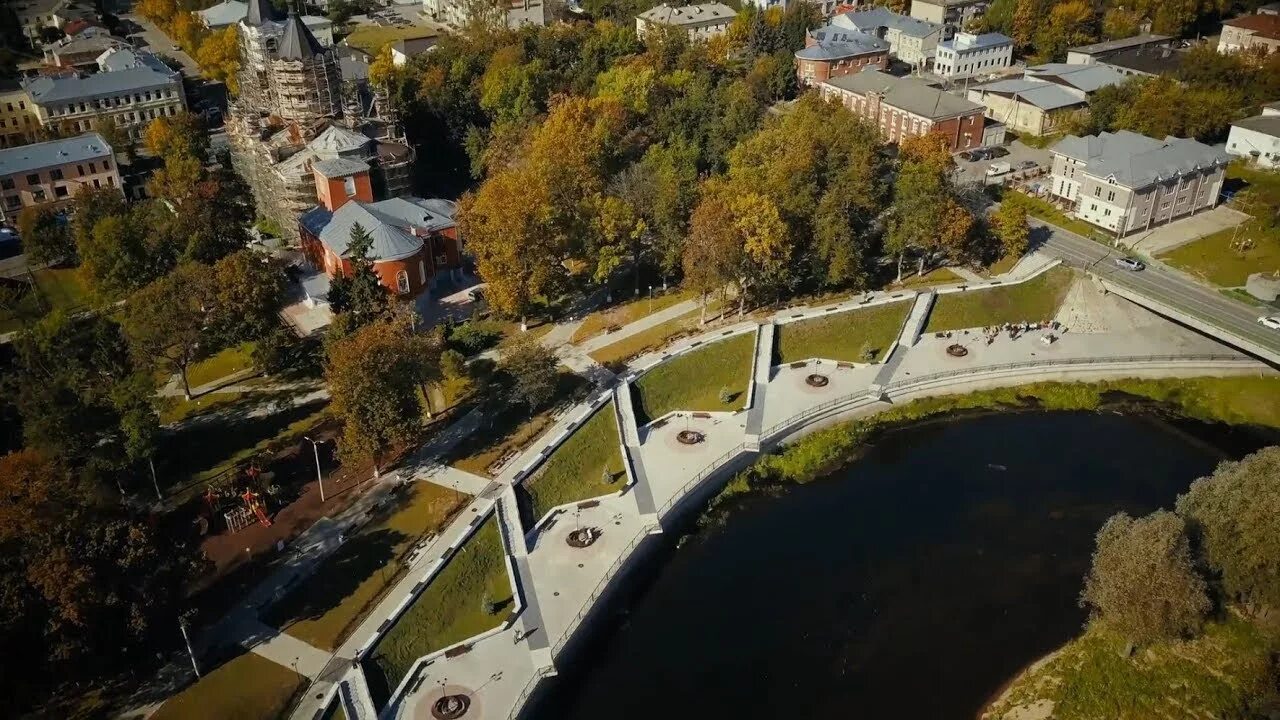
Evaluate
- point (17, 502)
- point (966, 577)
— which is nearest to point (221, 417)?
point (17, 502)

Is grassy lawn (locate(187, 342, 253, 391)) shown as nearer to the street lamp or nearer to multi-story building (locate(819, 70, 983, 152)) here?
the street lamp

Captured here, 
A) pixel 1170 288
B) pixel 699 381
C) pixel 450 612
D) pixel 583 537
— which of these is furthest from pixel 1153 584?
pixel 1170 288

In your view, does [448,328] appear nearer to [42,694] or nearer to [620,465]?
[620,465]

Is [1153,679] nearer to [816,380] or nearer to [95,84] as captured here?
[816,380]

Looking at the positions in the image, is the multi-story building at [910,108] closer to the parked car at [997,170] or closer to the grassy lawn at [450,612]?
the parked car at [997,170]

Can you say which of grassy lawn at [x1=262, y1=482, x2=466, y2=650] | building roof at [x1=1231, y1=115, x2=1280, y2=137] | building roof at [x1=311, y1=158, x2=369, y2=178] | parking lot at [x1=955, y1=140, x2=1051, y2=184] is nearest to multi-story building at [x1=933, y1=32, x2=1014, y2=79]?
parking lot at [x1=955, y1=140, x2=1051, y2=184]
